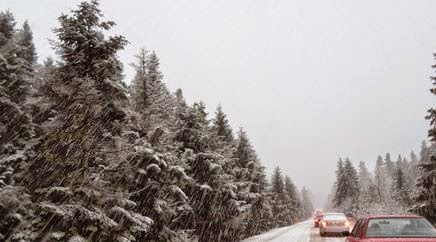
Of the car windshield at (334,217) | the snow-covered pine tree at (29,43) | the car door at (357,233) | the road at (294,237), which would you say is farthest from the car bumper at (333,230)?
the snow-covered pine tree at (29,43)

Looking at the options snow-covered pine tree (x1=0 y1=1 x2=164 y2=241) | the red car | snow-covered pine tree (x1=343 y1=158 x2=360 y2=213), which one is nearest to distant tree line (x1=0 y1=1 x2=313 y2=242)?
snow-covered pine tree (x1=0 y1=1 x2=164 y2=241)

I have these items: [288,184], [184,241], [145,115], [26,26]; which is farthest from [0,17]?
[288,184]

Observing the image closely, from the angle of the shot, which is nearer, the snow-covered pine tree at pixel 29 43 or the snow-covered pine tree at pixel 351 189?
the snow-covered pine tree at pixel 29 43

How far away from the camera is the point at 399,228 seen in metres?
9.09

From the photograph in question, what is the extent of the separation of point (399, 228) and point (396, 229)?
9 cm

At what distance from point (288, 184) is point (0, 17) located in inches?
2875

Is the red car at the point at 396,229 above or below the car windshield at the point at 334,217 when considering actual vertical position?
below

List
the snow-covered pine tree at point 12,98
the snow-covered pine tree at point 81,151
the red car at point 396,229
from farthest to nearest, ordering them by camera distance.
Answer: the snow-covered pine tree at point 12,98
the snow-covered pine tree at point 81,151
the red car at point 396,229

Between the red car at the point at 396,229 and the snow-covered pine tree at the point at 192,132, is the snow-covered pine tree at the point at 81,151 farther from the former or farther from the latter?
the snow-covered pine tree at the point at 192,132

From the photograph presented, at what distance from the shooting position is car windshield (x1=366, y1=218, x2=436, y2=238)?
28.6 feet

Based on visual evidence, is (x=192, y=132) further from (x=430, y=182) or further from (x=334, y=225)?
(x=430, y=182)

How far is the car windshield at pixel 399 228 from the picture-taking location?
28.6 ft

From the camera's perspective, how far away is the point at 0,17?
29781 mm

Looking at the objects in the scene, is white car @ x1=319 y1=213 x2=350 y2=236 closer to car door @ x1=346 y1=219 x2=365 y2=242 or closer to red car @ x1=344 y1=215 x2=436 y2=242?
car door @ x1=346 y1=219 x2=365 y2=242
